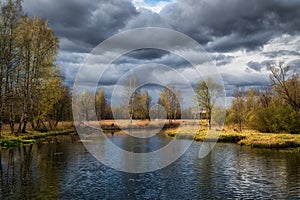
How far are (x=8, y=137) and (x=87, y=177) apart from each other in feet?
92.0

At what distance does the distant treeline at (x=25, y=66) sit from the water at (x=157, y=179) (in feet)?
59.6

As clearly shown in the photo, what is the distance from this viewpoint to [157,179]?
24.9 meters

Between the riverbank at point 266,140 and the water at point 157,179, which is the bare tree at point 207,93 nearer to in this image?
the riverbank at point 266,140

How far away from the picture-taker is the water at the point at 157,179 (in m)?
20.2

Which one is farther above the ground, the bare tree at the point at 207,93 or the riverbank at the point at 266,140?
the bare tree at the point at 207,93

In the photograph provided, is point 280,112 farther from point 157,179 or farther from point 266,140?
point 157,179

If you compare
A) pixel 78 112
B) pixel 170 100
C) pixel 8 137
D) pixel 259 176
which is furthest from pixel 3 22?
pixel 170 100

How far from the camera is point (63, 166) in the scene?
1188 inches

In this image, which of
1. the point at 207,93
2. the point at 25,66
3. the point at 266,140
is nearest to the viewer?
the point at 266,140

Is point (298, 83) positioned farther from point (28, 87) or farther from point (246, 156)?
point (28, 87)

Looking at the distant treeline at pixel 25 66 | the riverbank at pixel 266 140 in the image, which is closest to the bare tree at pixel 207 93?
the riverbank at pixel 266 140

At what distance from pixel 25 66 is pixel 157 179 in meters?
38.9

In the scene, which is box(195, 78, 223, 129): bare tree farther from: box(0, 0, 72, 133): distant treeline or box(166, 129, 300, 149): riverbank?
box(0, 0, 72, 133): distant treeline

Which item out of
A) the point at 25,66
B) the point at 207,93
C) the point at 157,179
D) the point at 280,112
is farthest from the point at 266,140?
the point at 25,66
